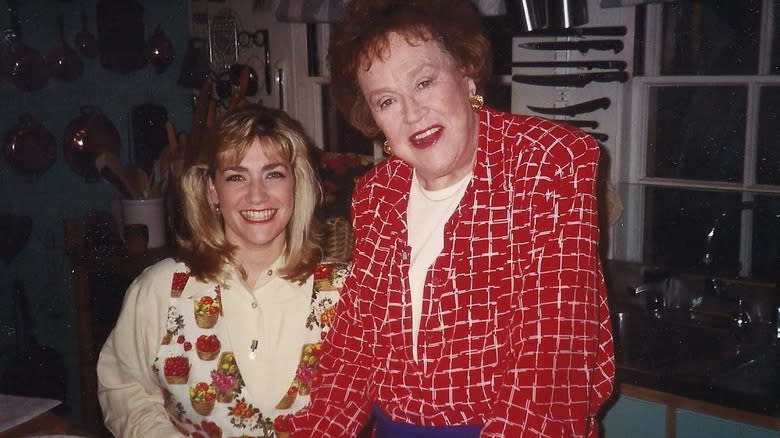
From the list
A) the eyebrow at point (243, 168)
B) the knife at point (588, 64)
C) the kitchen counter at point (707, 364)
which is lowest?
the kitchen counter at point (707, 364)

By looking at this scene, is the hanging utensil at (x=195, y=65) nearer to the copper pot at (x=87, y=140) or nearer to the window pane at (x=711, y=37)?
the copper pot at (x=87, y=140)

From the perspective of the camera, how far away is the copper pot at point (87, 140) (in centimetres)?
351

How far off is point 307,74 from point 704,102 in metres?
1.96

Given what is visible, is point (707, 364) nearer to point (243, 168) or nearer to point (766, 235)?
point (766, 235)

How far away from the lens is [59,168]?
352 centimetres

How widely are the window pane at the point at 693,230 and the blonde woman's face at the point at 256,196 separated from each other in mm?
1339

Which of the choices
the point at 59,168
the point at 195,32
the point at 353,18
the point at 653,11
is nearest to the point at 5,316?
the point at 59,168

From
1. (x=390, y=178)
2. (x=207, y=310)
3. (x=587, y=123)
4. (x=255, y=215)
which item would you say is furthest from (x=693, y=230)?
(x=207, y=310)

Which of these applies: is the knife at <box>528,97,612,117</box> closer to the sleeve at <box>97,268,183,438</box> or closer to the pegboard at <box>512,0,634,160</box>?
the pegboard at <box>512,0,634,160</box>

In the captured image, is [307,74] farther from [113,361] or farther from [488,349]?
[488,349]

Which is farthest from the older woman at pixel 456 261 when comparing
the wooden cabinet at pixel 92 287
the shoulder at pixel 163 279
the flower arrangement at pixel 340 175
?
the wooden cabinet at pixel 92 287

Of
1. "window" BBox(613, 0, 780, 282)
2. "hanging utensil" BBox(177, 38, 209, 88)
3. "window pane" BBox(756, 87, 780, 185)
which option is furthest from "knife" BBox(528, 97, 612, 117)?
"hanging utensil" BBox(177, 38, 209, 88)

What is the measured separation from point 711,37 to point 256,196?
172 cm

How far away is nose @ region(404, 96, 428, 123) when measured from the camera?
133 centimetres
